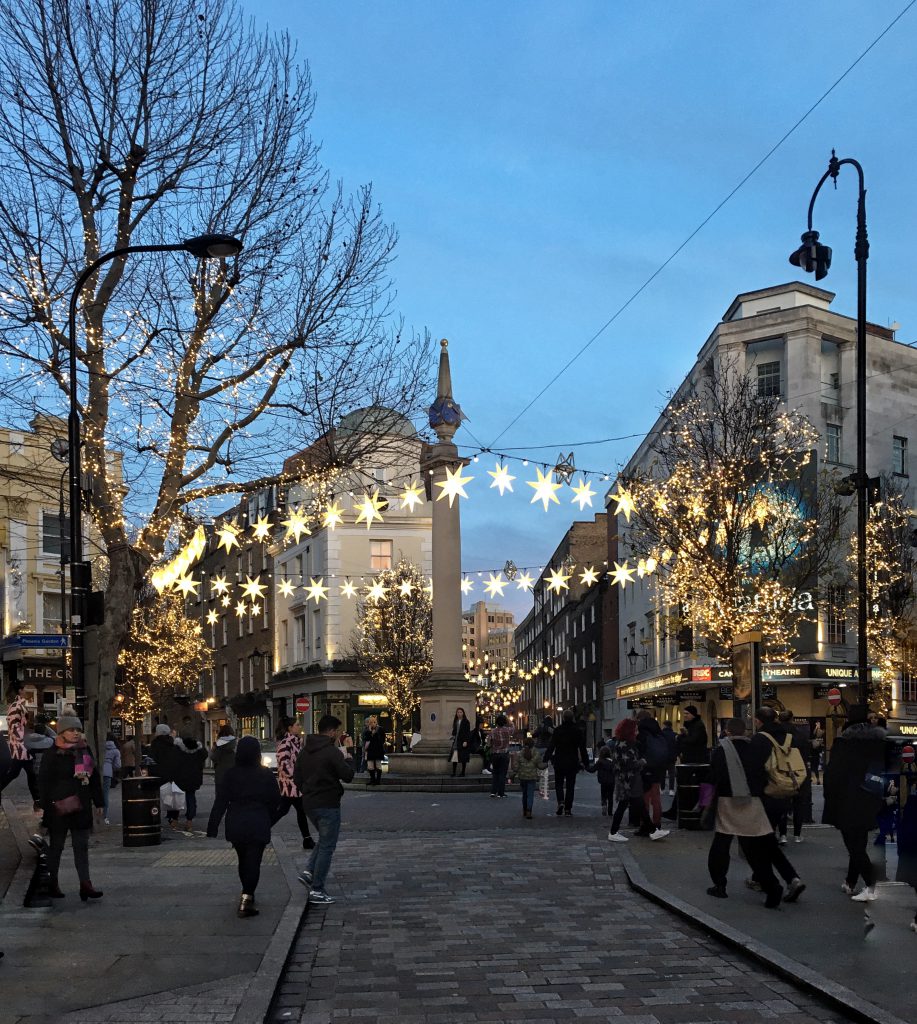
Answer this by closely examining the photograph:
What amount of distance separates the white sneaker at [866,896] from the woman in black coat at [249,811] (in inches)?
207

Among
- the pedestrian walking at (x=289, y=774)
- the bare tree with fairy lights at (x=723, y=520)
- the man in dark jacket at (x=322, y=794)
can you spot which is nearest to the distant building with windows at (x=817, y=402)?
the bare tree with fairy lights at (x=723, y=520)

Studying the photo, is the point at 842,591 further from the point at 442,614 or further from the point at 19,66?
the point at 19,66

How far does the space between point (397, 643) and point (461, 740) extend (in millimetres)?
20444

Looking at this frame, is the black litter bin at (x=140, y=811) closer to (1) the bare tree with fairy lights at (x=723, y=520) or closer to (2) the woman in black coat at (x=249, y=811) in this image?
(2) the woman in black coat at (x=249, y=811)

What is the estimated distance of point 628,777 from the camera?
16656mm

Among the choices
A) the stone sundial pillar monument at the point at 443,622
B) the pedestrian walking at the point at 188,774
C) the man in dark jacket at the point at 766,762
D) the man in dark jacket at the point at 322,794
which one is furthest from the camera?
the stone sundial pillar monument at the point at 443,622

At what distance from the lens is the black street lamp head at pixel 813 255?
20.6m

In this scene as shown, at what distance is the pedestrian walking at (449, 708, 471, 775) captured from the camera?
29391mm

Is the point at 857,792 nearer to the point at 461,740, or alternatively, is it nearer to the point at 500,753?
the point at 500,753

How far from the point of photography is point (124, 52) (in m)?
18.3

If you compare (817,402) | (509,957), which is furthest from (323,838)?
(817,402)

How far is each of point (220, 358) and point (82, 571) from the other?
13.6ft

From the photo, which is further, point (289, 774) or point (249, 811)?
point (289, 774)

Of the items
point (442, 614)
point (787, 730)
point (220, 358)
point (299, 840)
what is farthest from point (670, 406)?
point (787, 730)
